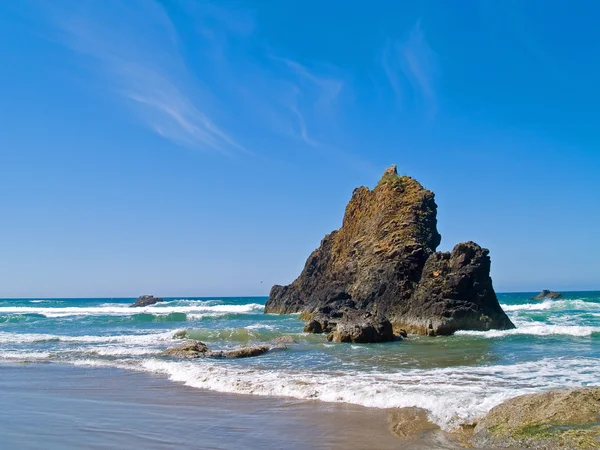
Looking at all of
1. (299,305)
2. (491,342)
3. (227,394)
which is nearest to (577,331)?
(491,342)

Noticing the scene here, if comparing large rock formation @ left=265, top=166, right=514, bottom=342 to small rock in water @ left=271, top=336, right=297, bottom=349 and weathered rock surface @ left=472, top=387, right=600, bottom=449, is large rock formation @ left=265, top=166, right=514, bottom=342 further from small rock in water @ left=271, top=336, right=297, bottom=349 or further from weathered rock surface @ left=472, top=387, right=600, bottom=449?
weathered rock surface @ left=472, top=387, right=600, bottom=449

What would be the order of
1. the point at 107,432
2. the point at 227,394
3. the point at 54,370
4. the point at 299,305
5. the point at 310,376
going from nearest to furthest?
the point at 107,432, the point at 227,394, the point at 310,376, the point at 54,370, the point at 299,305

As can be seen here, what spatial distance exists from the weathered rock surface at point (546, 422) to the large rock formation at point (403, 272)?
1584cm

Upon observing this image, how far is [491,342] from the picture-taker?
909 inches


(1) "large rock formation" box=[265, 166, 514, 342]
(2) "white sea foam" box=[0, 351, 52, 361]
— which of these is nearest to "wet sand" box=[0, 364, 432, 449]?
(2) "white sea foam" box=[0, 351, 52, 361]

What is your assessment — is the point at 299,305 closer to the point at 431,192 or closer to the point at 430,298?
the point at 431,192

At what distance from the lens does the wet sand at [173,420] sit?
7.96 meters

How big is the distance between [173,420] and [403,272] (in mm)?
25740

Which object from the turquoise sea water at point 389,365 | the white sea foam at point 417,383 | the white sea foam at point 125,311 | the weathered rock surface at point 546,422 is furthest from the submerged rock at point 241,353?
the white sea foam at point 125,311

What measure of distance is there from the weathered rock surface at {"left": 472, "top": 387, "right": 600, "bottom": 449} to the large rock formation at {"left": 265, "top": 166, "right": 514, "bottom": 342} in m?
15.8

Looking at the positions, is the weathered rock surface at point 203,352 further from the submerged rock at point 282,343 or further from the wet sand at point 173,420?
the wet sand at point 173,420

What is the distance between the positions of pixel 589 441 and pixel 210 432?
571cm

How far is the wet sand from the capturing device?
314 inches

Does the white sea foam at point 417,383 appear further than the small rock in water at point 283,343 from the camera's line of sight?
No
